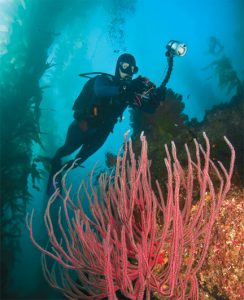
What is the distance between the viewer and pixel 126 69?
6551 millimetres

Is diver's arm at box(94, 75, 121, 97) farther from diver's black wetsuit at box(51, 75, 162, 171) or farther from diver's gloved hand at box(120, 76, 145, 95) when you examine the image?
diver's gloved hand at box(120, 76, 145, 95)

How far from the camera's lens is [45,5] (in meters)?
10.1

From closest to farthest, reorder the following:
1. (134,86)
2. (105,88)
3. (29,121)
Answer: (134,86) < (105,88) < (29,121)

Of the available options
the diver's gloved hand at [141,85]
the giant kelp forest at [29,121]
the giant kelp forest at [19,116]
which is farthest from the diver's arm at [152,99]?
the giant kelp forest at [19,116]

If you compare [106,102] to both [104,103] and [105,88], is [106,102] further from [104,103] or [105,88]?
[105,88]

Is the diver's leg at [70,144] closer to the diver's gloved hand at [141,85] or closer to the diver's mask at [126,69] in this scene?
the diver's mask at [126,69]

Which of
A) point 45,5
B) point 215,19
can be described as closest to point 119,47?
point 215,19

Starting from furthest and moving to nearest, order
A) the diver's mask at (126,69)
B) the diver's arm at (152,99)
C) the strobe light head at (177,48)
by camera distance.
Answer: the diver's mask at (126,69) < the strobe light head at (177,48) < the diver's arm at (152,99)

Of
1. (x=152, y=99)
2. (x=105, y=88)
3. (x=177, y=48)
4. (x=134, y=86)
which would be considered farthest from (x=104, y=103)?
(x=177, y=48)

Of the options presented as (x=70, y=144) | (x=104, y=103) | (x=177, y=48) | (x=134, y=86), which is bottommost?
(x=70, y=144)

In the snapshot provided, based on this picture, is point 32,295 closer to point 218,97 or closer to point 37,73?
point 37,73

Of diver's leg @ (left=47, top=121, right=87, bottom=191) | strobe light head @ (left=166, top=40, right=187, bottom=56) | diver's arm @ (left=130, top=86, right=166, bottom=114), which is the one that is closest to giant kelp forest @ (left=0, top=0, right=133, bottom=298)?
diver's leg @ (left=47, top=121, right=87, bottom=191)

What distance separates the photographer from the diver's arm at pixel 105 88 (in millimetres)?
5953

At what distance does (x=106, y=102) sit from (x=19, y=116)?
104 inches
